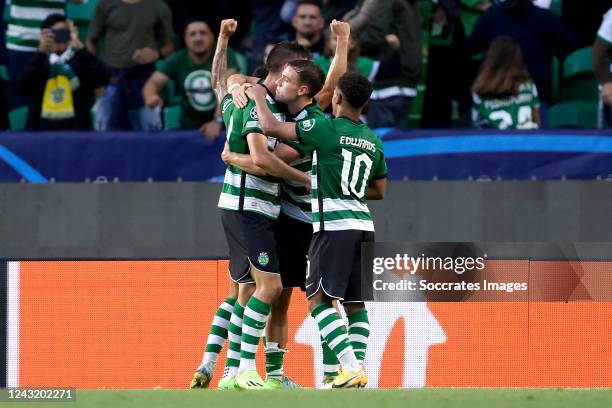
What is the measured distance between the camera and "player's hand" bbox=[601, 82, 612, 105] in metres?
12.9

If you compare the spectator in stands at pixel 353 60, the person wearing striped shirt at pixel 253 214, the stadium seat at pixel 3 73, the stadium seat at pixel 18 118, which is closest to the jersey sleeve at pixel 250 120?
the person wearing striped shirt at pixel 253 214

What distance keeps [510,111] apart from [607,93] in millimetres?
827

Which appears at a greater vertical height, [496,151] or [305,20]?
[305,20]

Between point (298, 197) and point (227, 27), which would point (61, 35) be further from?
point (298, 197)

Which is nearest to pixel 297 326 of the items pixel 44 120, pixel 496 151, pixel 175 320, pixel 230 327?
pixel 175 320

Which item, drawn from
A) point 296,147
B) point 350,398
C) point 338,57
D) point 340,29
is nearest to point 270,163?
point 296,147

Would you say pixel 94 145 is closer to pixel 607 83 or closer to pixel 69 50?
pixel 69 50

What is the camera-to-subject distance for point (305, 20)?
13.0 m

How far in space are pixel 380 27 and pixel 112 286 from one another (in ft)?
11.5

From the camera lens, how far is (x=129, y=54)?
13414mm

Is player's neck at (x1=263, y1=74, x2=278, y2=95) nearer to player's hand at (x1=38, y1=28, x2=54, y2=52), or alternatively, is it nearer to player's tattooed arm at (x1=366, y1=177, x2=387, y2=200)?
player's tattooed arm at (x1=366, y1=177, x2=387, y2=200)

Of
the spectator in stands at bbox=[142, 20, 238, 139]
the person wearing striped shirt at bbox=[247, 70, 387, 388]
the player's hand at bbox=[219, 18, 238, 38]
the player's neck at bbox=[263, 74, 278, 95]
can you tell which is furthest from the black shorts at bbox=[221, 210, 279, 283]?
the spectator in stands at bbox=[142, 20, 238, 139]

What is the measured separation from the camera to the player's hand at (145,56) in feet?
44.0

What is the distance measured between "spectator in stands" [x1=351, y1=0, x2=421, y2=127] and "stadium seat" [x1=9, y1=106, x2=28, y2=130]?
3.05 metres
